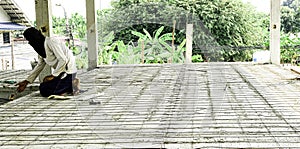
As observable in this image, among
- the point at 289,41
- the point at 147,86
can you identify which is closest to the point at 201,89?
the point at 147,86

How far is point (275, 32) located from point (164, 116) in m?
4.46

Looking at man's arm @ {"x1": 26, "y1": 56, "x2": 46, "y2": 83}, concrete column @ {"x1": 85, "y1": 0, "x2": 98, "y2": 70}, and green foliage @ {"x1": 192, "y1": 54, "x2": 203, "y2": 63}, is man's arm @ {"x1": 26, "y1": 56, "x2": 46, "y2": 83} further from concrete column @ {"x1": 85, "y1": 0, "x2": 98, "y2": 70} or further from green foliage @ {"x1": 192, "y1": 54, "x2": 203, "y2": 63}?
green foliage @ {"x1": 192, "y1": 54, "x2": 203, "y2": 63}

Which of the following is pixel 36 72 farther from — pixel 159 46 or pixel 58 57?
pixel 159 46

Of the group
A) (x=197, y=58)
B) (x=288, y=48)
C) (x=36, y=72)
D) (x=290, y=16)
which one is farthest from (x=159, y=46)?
(x=290, y=16)

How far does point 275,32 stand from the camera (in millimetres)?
6762

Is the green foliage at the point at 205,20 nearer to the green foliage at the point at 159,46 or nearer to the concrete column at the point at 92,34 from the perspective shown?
the green foliage at the point at 159,46

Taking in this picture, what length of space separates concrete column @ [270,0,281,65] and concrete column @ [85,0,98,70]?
3.08 meters

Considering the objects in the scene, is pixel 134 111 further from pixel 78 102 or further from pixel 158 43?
pixel 158 43

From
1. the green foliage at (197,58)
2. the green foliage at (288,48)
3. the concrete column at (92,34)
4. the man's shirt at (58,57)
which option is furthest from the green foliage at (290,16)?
the man's shirt at (58,57)

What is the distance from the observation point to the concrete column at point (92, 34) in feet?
22.1

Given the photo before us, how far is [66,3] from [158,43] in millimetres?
1628

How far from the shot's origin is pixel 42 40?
3.91 metres

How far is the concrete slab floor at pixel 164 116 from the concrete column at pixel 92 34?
6.15 feet

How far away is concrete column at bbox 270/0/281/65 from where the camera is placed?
6688 millimetres
